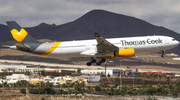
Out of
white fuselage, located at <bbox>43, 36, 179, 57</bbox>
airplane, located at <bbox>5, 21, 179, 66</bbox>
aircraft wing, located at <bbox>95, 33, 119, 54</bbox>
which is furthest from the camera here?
white fuselage, located at <bbox>43, 36, 179, 57</bbox>

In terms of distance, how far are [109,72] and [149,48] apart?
110013mm

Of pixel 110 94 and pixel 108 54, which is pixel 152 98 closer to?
pixel 110 94

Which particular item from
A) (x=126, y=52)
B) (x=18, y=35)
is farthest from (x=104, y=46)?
(x=18, y=35)

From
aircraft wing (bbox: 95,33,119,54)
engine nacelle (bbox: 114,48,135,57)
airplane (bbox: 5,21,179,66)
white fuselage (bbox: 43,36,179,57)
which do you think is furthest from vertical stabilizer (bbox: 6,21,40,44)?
engine nacelle (bbox: 114,48,135,57)

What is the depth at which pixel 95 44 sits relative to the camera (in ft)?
198

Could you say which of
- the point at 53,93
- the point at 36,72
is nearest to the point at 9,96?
the point at 53,93

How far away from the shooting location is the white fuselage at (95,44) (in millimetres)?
59906

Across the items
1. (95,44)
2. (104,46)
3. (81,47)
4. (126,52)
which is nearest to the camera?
(104,46)

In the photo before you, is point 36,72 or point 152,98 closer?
point 152,98

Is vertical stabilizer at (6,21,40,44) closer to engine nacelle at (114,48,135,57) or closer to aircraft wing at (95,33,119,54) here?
aircraft wing at (95,33,119,54)

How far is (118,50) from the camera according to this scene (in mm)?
60219

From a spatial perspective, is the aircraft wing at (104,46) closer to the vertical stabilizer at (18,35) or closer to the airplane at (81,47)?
the airplane at (81,47)

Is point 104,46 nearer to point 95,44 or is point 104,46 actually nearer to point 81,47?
point 95,44

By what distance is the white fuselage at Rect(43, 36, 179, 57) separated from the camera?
59906 mm
